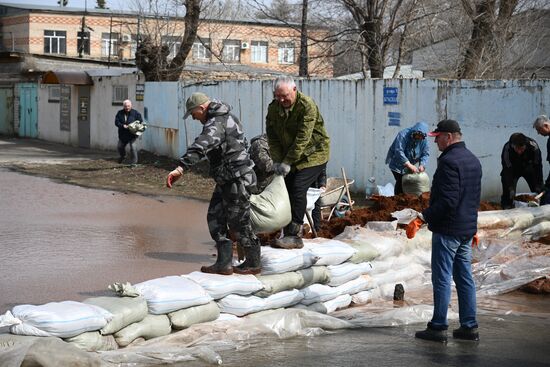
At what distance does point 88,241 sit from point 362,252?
13.3 feet

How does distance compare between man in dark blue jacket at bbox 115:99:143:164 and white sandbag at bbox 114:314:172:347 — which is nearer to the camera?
white sandbag at bbox 114:314:172:347

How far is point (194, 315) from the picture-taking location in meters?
6.82

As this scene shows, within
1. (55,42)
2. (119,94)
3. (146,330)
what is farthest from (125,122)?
(55,42)

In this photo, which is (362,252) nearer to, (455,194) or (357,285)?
(357,285)

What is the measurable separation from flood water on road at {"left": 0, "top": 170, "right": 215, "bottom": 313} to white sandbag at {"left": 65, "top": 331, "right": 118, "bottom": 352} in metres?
1.73

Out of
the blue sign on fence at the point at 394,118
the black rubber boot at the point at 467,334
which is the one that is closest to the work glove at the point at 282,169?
the black rubber boot at the point at 467,334

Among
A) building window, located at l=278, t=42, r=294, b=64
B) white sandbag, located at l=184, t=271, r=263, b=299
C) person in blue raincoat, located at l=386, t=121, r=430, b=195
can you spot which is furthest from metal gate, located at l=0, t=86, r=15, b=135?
white sandbag, located at l=184, t=271, r=263, b=299

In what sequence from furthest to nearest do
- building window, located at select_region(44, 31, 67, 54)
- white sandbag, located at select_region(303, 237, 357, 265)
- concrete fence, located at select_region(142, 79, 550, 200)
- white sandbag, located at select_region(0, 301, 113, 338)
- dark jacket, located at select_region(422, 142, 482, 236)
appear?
building window, located at select_region(44, 31, 67, 54) < concrete fence, located at select_region(142, 79, 550, 200) < white sandbag, located at select_region(303, 237, 357, 265) < dark jacket, located at select_region(422, 142, 482, 236) < white sandbag, located at select_region(0, 301, 113, 338)

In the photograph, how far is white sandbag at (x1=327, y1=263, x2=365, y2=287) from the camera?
8.09 metres

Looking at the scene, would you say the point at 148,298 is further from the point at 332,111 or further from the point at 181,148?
the point at 181,148

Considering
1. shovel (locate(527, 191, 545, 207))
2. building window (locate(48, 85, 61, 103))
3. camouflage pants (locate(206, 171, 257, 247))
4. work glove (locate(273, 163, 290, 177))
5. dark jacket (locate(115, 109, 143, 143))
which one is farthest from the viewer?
building window (locate(48, 85, 61, 103))

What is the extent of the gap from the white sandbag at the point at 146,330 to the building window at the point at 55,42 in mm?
52346

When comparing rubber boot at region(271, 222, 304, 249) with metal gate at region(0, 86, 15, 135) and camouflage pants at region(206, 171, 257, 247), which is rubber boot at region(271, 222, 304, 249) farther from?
metal gate at region(0, 86, 15, 135)

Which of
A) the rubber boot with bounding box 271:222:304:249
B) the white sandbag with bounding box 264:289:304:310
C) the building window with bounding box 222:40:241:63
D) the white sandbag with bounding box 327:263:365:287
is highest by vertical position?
the building window with bounding box 222:40:241:63
